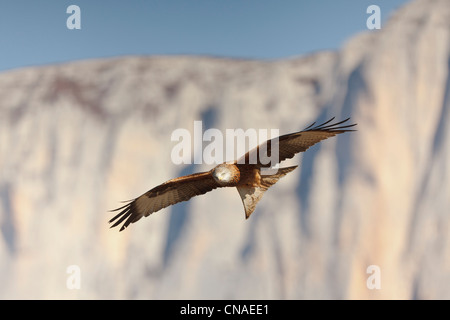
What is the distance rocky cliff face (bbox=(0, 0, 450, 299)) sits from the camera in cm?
1446

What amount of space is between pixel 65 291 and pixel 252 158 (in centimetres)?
1465

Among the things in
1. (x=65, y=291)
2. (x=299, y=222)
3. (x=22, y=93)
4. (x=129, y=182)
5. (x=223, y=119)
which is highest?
(x=22, y=93)

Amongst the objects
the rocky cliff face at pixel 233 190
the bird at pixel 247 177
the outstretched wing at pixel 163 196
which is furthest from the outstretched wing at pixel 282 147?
the rocky cliff face at pixel 233 190

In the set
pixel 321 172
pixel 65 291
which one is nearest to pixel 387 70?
pixel 321 172

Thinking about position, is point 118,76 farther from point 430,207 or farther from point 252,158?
point 252,158

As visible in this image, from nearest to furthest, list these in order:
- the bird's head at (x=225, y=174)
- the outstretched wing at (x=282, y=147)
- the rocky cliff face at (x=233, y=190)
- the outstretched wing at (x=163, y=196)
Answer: the bird's head at (x=225, y=174)
the outstretched wing at (x=282, y=147)
the outstretched wing at (x=163, y=196)
the rocky cliff face at (x=233, y=190)

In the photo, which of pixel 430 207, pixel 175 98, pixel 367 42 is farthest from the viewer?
pixel 175 98

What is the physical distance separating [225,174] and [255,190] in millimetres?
230

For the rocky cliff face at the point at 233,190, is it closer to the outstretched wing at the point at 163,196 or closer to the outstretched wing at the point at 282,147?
the outstretched wing at the point at 163,196

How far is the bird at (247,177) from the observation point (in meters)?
3.17

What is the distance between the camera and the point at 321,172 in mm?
15172

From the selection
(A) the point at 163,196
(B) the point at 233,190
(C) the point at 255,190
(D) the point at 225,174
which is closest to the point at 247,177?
(C) the point at 255,190

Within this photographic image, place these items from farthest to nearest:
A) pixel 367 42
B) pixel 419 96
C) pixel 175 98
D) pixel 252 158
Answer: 1. pixel 175 98
2. pixel 367 42
3. pixel 419 96
4. pixel 252 158

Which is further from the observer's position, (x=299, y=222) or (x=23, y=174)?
(x=23, y=174)
